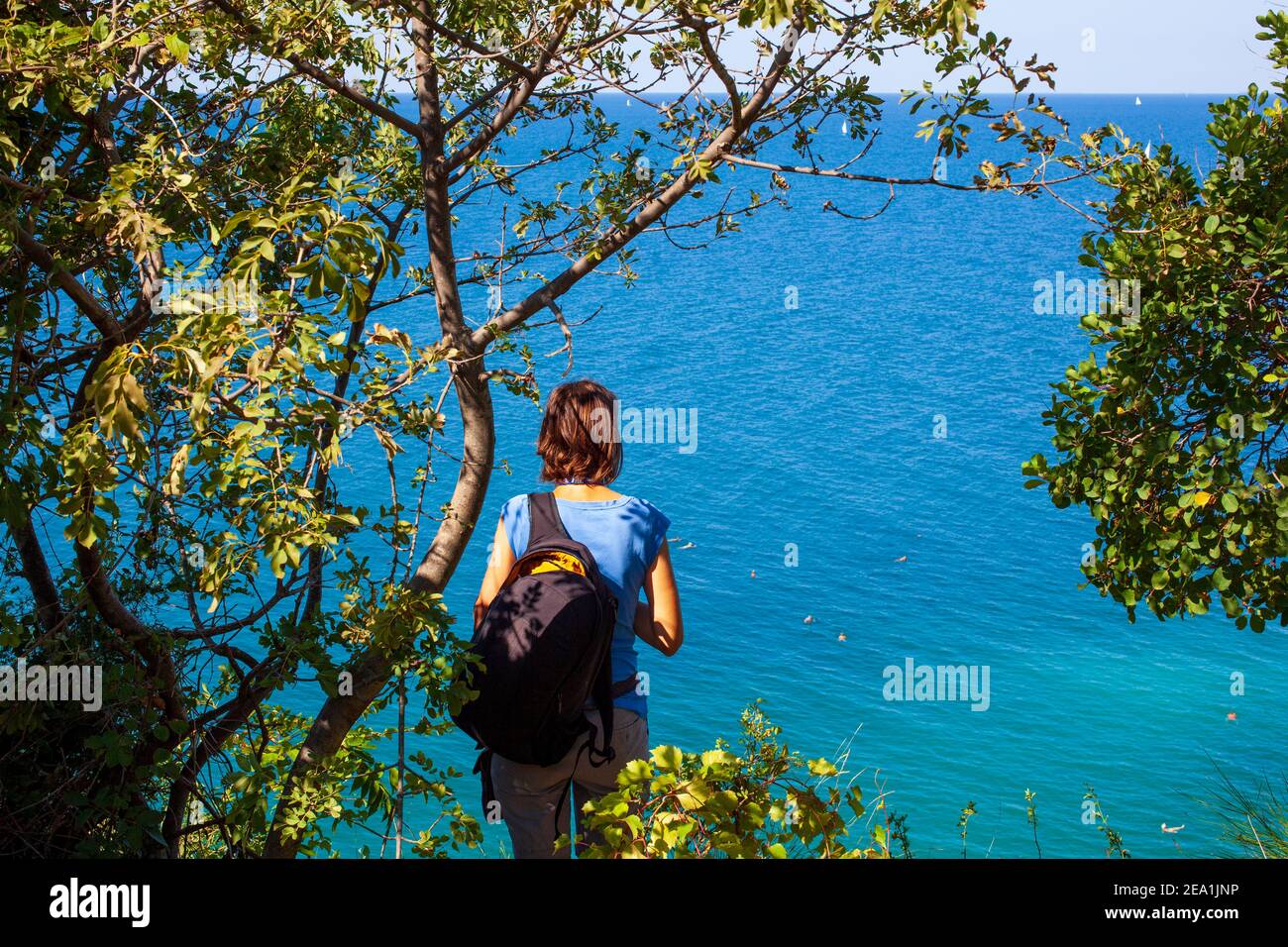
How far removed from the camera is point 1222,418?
16.7 feet

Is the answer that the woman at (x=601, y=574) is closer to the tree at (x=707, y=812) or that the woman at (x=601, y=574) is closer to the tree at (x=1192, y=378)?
the tree at (x=707, y=812)

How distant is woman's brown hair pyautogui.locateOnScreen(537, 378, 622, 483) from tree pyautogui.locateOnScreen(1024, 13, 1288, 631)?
2967mm

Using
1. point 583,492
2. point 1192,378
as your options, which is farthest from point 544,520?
point 1192,378

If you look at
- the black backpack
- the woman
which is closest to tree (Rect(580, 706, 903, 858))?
the black backpack

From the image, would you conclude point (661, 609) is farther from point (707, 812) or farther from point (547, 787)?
point (707, 812)

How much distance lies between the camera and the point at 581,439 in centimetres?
305

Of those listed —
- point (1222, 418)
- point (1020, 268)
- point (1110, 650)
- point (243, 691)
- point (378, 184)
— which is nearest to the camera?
point (243, 691)

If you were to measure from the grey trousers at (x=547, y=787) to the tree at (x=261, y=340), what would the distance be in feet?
0.86

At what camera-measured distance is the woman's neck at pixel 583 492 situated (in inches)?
119

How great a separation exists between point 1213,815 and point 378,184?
15641 mm

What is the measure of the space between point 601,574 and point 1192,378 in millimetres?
3740

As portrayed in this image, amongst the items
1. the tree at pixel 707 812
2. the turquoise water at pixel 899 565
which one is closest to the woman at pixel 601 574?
the tree at pixel 707 812
